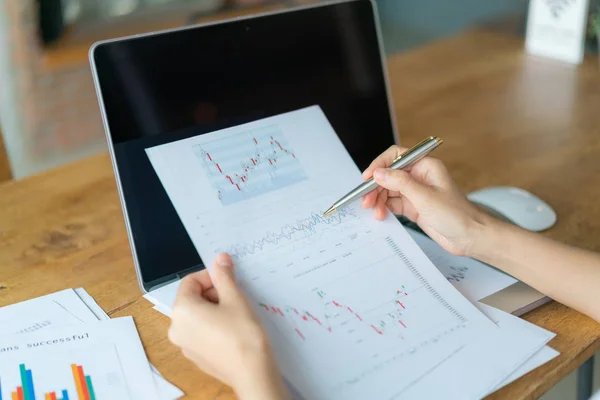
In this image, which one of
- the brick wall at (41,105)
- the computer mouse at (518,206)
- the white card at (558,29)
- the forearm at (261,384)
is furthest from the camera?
the brick wall at (41,105)

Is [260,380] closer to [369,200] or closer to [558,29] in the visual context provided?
[369,200]

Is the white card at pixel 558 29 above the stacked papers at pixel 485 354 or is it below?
above

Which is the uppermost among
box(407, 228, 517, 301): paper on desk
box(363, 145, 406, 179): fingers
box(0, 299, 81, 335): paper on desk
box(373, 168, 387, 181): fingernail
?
box(363, 145, 406, 179): fingers

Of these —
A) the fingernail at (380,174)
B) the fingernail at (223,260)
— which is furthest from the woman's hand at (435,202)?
the fingernail at (223,260)

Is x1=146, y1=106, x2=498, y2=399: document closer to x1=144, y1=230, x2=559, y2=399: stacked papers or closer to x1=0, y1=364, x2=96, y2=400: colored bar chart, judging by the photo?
x1=144, y1=230, x2=559, y2=399: stacked papers

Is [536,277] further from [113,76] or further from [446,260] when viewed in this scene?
[113,76]

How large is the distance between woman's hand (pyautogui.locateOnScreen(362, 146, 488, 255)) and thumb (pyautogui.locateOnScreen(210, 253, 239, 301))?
0.21 m

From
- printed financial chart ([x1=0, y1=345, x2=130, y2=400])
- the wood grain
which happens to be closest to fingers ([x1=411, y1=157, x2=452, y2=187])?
printed financial chart ([x1=0, y1=345, x2=130, y2=400])

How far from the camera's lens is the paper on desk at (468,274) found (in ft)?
2.67

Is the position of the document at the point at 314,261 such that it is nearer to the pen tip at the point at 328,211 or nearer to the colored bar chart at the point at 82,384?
the pen tip at the point at 328,211

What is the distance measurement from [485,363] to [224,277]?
0.94 ft

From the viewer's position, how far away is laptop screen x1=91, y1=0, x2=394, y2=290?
0.83 m

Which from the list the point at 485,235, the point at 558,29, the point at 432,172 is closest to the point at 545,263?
the point at 485,235

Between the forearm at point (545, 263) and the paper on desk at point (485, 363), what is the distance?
0.21 feet
